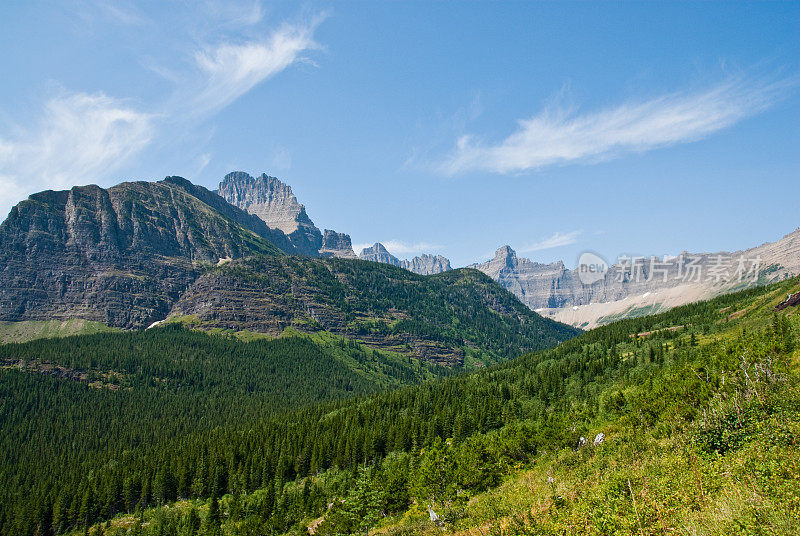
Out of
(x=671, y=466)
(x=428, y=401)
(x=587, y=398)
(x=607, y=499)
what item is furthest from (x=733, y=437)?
(x=428, y=401)

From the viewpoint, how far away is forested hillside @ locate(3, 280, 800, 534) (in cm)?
2989

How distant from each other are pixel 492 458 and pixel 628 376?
53.7 meters

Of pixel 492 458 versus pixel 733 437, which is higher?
pixel 733 437

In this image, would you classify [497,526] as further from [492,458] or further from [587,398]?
[587,398]

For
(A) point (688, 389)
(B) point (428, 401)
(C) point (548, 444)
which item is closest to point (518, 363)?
(B) point (428, 401)

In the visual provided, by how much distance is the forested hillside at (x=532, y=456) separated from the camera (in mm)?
29891

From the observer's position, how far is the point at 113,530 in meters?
108

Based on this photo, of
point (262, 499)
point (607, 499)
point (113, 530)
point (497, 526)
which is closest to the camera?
point (607, 499)

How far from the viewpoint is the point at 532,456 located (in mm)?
74562

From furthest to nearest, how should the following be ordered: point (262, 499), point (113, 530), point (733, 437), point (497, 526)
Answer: point (113, 530) → point (262, 499) → point (733, 437) → point (497, 526)

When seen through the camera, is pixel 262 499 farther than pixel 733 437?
Yes

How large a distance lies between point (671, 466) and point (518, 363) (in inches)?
5877

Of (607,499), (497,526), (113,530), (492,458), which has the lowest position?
(113,530)

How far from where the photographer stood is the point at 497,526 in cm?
3344
